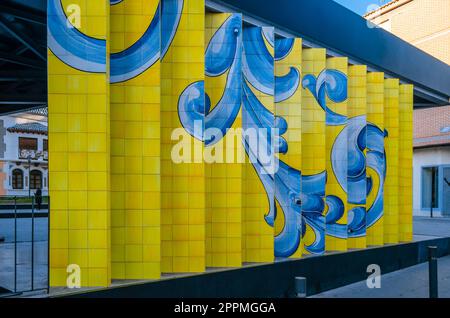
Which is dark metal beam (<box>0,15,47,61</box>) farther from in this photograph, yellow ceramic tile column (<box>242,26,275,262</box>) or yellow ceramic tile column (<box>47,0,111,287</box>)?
yellow ceramic tile column (<box>242,26,275,262</box>)

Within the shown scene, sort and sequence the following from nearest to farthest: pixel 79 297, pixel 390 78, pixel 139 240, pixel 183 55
A: pixel 79 297 < pixel 139 240 < pixel 183 55 < pixel 390 78

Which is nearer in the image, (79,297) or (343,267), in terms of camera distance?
(79,297)

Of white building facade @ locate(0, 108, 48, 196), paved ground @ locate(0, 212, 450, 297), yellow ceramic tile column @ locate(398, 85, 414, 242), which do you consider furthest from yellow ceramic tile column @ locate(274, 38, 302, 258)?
white building facade @ locate(0, 108, 48, 196)

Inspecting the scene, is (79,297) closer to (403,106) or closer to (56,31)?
(56,31)

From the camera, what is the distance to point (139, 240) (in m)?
6.38

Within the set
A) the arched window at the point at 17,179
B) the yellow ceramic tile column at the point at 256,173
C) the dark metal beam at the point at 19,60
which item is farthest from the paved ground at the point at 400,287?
the arched window at the point at 17,179

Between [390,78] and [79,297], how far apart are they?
9904 millimetres

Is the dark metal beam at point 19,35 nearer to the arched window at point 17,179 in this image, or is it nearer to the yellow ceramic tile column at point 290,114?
the yellow ceramic tile column at point 290,114

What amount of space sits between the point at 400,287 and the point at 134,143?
20.7 ft

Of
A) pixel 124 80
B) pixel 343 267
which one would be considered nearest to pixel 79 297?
pixel 124 80

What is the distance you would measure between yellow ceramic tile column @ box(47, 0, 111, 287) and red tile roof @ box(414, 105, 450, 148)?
26.1m

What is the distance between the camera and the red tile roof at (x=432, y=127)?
27.6m

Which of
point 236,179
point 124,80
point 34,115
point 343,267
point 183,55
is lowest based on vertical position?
point 343,267

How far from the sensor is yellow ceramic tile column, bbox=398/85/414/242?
446 inches
